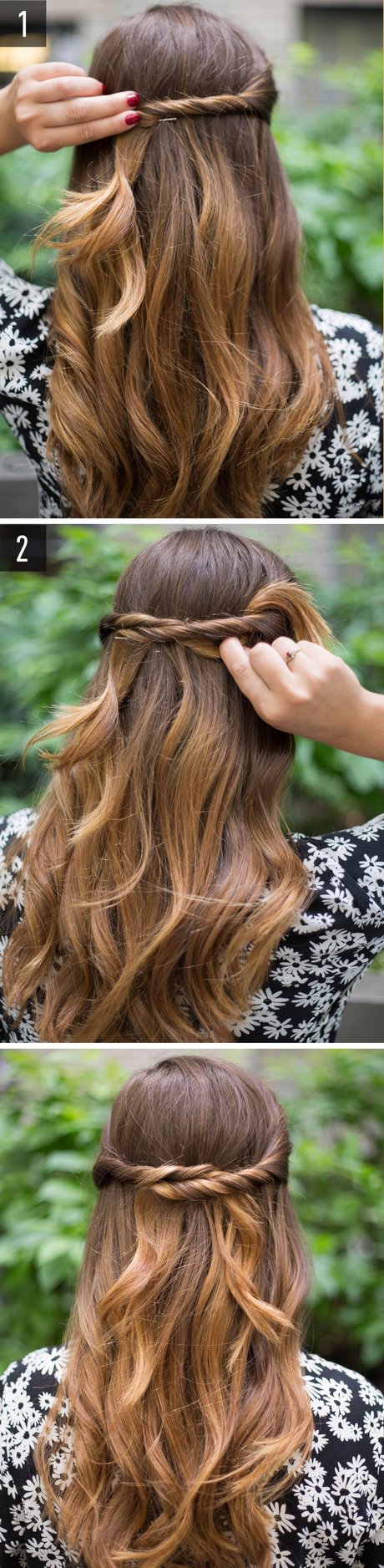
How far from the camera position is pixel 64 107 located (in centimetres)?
110

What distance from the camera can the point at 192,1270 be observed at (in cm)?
107

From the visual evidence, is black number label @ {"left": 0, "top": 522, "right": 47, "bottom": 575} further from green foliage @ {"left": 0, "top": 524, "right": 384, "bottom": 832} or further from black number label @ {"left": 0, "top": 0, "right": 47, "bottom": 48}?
black number label @ {"left": 0, "top": 0, "right": 47, "bottom": 48}

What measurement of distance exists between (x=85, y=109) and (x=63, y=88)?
39mm

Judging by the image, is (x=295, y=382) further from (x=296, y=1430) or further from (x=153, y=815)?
(x=296, y=1430)

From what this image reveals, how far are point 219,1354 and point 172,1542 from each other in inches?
6.5

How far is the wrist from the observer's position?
3.74 ft

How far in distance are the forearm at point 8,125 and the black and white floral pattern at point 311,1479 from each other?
4.17ft

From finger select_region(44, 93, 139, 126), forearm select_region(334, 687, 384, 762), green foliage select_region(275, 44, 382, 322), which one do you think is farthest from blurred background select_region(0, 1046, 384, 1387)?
finger select_region(44, 93, 139, 126)

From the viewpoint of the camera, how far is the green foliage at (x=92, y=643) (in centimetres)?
136

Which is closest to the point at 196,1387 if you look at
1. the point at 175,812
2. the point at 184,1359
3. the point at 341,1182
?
the point at 184,1359

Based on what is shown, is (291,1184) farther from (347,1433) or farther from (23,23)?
(23,23)

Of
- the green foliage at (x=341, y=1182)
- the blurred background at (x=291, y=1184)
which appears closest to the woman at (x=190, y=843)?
the blurred background at (x=291, y=1184)

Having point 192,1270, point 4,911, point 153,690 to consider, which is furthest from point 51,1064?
point 153,690

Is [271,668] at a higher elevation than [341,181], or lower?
lower
